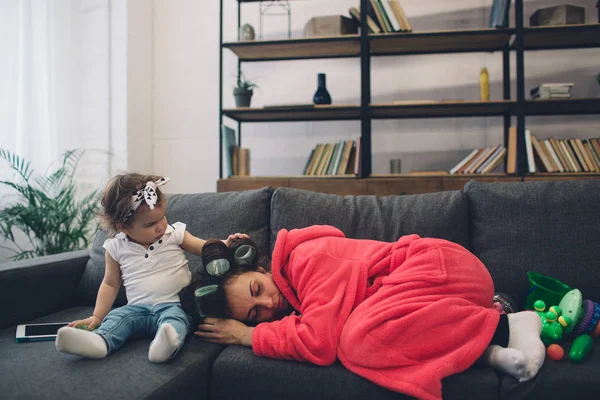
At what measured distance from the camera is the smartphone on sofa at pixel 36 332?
4.21ft

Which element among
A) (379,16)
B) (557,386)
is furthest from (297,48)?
(557,386)

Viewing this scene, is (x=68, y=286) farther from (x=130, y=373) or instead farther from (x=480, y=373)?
(x=480, y=373)

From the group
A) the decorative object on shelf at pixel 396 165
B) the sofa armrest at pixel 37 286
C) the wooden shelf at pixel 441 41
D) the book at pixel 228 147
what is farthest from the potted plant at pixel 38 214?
the wooden shelf at pixel 441 41

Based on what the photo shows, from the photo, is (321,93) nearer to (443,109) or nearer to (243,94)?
(243,94)

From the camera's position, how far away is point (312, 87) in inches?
127

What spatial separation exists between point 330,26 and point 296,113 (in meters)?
0.60

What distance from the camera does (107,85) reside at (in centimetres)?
301

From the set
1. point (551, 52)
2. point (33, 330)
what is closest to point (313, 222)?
point (33, 330)

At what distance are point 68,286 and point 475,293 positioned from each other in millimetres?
1428

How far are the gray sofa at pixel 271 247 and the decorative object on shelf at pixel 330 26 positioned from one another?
156cm

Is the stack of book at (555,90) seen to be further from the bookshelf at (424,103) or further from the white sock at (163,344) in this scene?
the white sock at (163,344)

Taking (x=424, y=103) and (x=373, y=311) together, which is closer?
(x=373, y=311)

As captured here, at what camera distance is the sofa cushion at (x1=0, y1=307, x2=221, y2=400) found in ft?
3.11

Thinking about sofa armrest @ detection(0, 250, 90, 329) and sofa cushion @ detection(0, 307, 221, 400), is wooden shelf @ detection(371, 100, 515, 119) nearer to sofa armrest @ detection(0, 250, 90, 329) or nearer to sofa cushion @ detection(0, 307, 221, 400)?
sofa armrest @ detection(0, 250, 90, 329)
